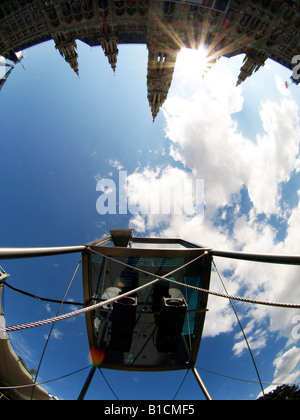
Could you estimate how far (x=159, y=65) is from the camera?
79.5 ft

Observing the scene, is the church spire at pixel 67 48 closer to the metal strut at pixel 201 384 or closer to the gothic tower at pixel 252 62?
the gothic tower at pixel 252 62

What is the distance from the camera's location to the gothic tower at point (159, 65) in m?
21.6

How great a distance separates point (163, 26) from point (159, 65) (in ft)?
13.1

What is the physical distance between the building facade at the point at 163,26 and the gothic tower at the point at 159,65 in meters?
0.09

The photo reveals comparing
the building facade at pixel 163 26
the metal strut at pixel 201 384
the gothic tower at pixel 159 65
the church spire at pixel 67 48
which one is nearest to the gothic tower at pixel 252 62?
the building facade at pixel 163 26

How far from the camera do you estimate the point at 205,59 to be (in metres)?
24.7

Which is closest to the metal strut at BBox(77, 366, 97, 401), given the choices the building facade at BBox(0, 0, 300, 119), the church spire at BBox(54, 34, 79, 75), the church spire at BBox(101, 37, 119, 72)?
the building facade at BBox(0, 0, 300, 119)

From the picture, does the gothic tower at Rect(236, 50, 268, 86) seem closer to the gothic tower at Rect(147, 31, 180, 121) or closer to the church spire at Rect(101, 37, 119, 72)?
the gothic tower at Rect(147, 31, 180, 121)

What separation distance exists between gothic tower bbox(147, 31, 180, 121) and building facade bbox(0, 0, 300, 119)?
94 mm

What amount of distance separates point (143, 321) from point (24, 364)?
13.2 metres

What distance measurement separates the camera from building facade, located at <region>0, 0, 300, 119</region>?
2028 cm
